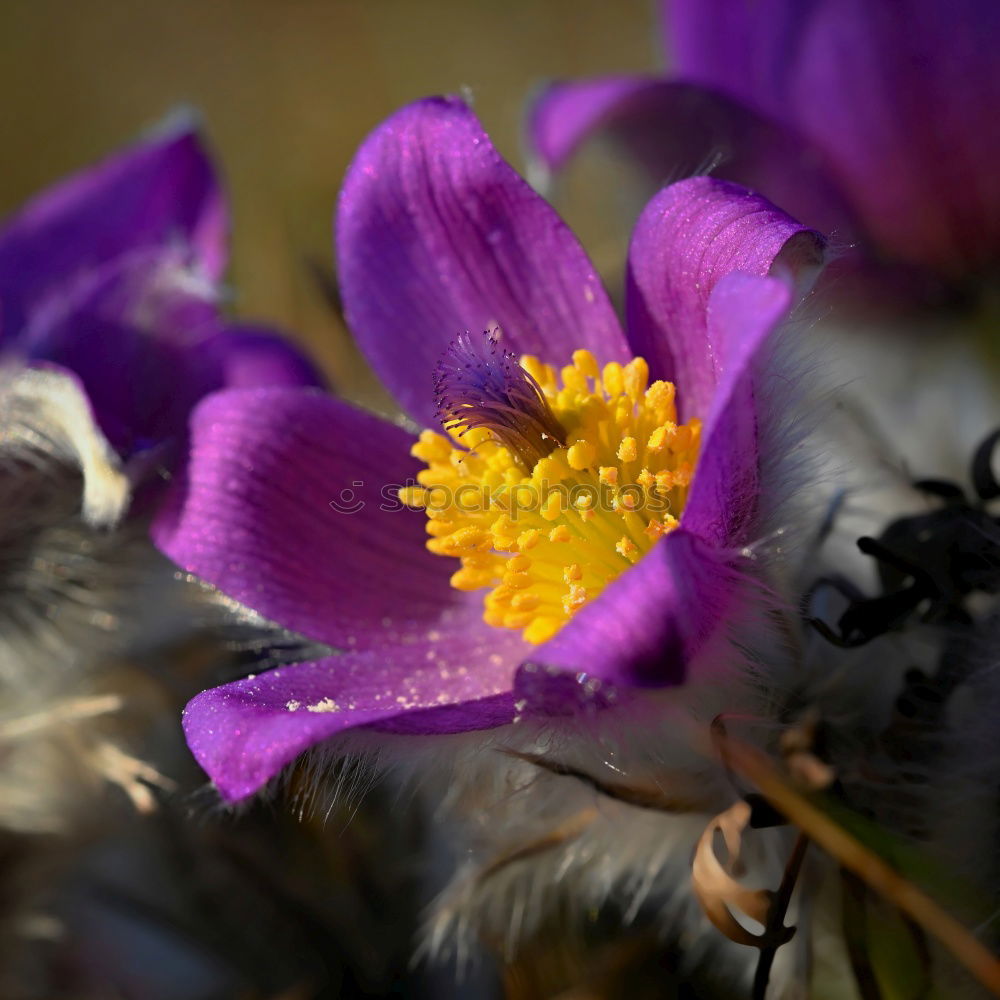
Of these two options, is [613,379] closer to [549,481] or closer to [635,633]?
[549,481]

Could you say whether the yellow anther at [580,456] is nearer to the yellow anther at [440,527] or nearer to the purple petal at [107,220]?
the yellow anther at [440,527]

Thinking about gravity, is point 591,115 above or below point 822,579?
above

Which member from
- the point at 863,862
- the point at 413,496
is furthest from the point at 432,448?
the point at 863,862

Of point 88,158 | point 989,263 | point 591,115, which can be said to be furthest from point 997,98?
point 88,158

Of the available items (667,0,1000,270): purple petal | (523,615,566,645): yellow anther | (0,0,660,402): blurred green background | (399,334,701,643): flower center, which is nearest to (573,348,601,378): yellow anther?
(399,334,701,643): flower center

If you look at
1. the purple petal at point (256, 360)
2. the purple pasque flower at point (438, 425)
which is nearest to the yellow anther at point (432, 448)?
the purple pasque flower at point (438, 425)

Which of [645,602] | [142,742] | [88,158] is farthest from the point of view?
[88,158]

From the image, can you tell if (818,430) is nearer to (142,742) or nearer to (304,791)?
(304,791)
